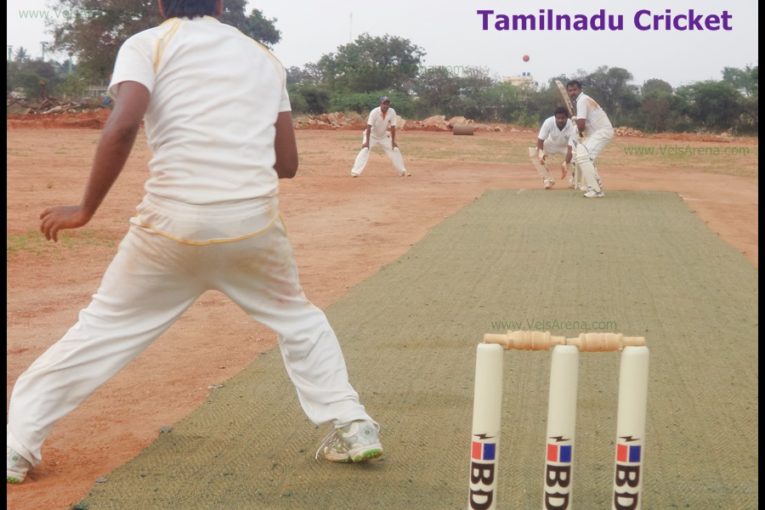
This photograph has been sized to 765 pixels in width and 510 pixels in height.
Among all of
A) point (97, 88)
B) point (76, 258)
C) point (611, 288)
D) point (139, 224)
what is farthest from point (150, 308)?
point (97, 88)

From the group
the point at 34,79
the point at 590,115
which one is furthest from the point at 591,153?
the point at 34,79

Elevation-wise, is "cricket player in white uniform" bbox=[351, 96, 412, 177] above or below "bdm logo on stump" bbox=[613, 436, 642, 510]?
above

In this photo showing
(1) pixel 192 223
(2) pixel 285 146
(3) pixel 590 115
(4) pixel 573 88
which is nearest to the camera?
(1) pixel 192 223

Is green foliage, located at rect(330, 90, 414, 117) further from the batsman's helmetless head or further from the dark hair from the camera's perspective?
the dark hair

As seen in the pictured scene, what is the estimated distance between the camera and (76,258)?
12586mm

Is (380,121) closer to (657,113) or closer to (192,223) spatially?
(192,223)

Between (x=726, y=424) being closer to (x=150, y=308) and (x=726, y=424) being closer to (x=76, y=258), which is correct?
(x=150, y=308)

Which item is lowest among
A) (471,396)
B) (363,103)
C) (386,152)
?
(471,396)

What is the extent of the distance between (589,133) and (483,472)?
A: 1665 centimetres

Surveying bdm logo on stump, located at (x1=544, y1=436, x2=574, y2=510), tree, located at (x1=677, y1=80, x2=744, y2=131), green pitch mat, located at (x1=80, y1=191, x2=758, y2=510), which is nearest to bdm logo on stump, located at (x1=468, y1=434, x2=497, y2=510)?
bdm logo on stump, located at (x1=544, y1=436, x2=574, y2=510)

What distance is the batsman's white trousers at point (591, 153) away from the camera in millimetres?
19312

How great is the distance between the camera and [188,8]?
4438 millimetres

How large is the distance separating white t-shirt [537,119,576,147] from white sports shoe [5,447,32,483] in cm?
1706

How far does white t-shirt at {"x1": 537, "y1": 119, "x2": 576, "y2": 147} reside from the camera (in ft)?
68.4
